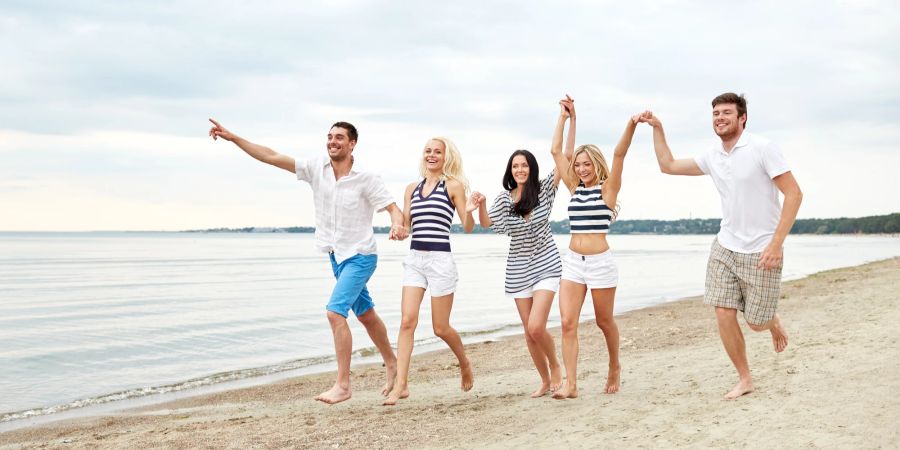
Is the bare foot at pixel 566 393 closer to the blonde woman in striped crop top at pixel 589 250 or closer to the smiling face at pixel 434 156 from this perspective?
the blonde woman in striped crop top at pixel 589 250

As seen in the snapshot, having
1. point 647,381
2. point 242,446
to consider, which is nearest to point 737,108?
point 647,381

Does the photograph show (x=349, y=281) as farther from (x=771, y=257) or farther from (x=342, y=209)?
(x=771, y=257)

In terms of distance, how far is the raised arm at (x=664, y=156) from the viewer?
5.96m

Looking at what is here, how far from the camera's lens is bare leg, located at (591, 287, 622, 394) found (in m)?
6.28

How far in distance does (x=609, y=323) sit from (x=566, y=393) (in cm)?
68

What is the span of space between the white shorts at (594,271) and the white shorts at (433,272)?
986mm

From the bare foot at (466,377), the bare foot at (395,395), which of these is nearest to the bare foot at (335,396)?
the bare foot at (395,395)

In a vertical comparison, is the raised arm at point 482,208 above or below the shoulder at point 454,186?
below

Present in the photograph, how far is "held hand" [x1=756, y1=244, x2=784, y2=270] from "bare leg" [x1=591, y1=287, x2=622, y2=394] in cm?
123

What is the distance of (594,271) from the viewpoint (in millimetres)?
6262

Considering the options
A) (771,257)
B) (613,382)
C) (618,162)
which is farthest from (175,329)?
(771,257)

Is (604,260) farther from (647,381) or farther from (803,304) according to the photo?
(803,304)

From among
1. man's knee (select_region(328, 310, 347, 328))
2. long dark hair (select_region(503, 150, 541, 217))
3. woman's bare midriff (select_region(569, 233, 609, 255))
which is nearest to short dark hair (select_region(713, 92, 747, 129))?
woman's bare midriff (select_region(569, 233, 609, 255))

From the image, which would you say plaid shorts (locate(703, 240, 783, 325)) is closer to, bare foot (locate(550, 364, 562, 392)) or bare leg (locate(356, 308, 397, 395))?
bare foot (locate(550, 364, 562, 392))
